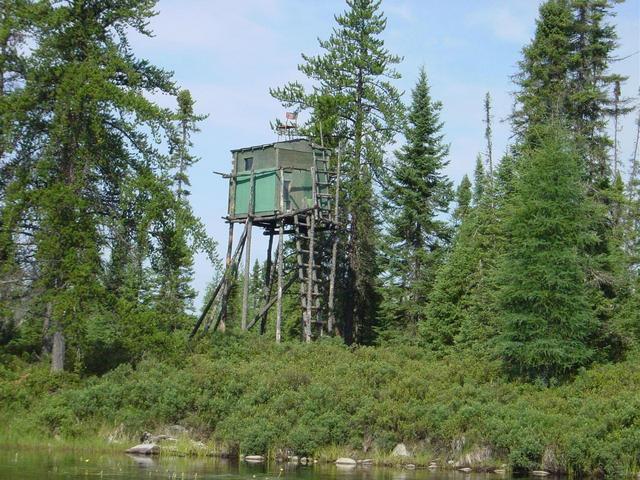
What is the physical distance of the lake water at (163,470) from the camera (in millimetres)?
19656

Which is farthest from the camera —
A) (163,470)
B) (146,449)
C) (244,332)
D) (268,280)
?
(268,280)

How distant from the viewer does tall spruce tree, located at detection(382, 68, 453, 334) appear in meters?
41.4

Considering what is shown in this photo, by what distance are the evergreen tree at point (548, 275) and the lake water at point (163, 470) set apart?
632 centimetres

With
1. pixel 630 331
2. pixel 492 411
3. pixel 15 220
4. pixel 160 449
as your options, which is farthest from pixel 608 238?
pixel 15 220

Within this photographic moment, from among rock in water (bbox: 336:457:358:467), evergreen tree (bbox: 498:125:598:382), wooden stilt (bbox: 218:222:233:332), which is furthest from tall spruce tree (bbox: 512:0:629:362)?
rock in water (bbox: 336:457:358:467)

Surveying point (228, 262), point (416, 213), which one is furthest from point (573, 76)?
point (228, 262)

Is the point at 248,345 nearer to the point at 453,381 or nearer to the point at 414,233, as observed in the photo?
the point at 453,381

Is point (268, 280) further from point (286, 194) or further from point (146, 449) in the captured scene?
point (146, 449)

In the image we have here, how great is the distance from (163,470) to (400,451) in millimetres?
6660

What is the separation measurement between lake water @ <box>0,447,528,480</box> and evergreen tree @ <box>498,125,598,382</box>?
6.32m

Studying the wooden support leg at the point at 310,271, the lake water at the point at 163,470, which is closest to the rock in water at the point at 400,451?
the lake water at the point at 163,470

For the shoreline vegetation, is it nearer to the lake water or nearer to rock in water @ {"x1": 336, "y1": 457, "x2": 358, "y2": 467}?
rock in water @ {"x1": 336, "y1": 457, "x2": 358, "y2": 467}

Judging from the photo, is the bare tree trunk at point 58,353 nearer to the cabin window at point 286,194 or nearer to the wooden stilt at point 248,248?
the wooden stilt at point 248,248

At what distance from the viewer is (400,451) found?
2427 centimetres
